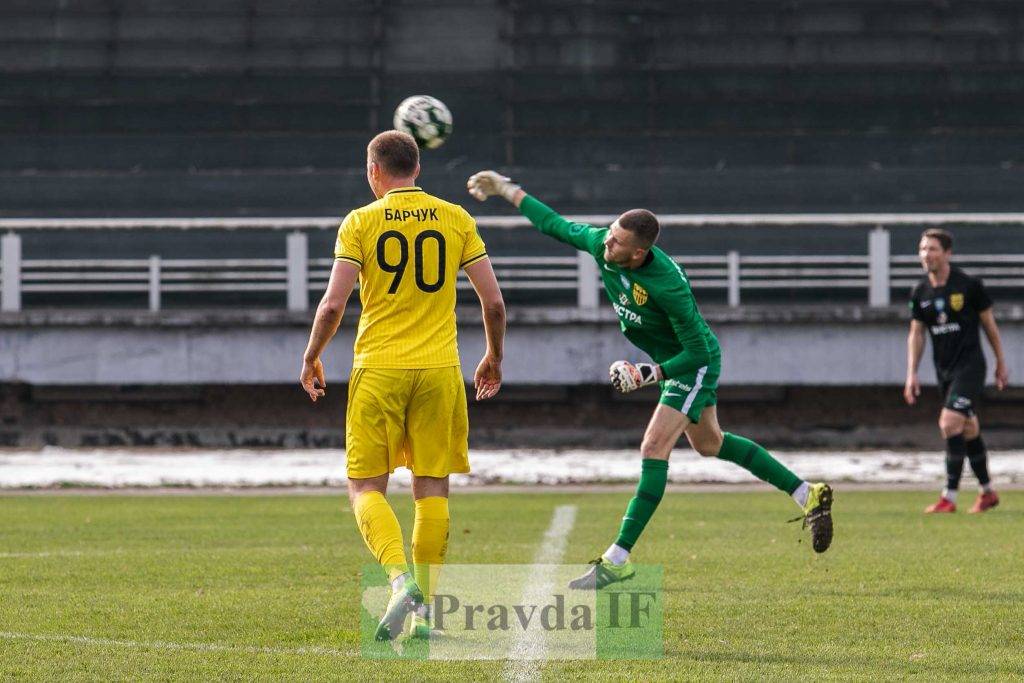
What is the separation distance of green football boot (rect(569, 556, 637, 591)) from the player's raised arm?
1.44 metres

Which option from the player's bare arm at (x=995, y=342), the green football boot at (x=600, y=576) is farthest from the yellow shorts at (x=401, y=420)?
the player's bare arm at (x=995, y=342)

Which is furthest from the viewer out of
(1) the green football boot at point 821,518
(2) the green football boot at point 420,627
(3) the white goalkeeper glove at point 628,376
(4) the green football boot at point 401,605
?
(1) the green football boot at point 821,518

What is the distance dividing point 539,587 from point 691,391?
49.5 inches

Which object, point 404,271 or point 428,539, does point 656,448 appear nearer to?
point 428,539

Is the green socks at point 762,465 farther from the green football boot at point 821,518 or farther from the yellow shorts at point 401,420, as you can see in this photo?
the yellow shorts at point 401,420

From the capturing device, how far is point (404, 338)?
5.80 meters

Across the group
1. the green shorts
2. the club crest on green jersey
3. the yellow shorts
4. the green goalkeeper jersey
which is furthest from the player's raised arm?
the yellow shorts

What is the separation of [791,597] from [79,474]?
10.1 meters

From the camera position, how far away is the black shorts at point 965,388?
11438 millimetres

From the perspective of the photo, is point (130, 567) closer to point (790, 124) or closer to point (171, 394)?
point (171, 394)

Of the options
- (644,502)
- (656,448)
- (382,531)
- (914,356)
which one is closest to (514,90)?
(914,356)

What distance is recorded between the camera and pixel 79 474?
15.4m

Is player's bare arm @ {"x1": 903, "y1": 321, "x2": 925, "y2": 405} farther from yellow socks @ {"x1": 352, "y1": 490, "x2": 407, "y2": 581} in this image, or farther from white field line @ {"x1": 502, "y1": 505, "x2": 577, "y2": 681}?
yellow socks @ {"x1": 352, "y1": 490, "x2": 407, "y2": 581}

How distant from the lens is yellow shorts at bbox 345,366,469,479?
577 centimetres
